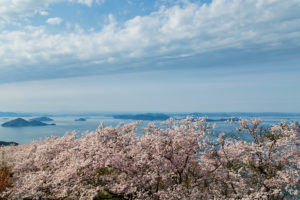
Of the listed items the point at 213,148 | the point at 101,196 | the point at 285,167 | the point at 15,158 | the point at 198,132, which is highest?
the point at 198,132

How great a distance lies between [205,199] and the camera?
11.2m

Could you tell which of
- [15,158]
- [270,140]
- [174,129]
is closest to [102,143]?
[174,129]

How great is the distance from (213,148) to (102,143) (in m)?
6.03

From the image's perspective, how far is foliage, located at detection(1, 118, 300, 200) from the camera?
37.8 ft

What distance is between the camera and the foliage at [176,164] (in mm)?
11508

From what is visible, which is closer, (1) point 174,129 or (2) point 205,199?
(2) point 205,199

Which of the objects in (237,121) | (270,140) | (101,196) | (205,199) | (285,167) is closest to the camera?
(205,199)

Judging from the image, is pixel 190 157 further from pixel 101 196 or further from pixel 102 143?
pixel 101 196

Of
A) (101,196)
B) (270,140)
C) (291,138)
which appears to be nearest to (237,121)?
(270,140)

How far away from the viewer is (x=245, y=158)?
1139cm

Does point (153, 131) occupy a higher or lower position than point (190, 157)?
→ higher

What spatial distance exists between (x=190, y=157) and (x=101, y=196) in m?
7.90

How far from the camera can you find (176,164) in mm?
12172

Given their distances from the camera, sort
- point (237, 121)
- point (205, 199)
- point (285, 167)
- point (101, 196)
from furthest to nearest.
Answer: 1. point (101, 196)
2. point (237, 121)
3. point (285, 167)
4. point (205, 199)
